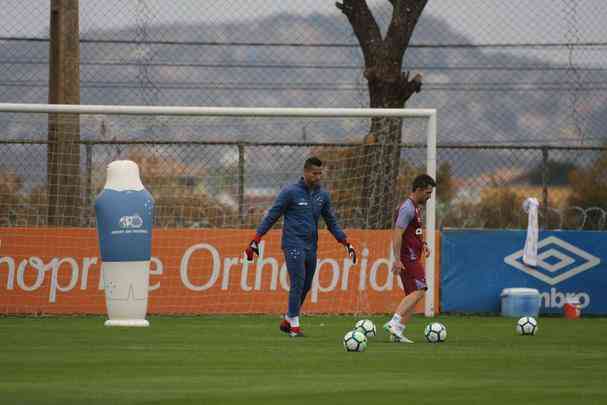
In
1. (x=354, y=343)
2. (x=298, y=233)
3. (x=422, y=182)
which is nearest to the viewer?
(x=354, y=343)

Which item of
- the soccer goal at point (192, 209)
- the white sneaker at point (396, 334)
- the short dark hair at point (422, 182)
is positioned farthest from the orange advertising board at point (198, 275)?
the white sneaker at point (396, 334)

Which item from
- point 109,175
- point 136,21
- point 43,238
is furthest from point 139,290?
point 136,21

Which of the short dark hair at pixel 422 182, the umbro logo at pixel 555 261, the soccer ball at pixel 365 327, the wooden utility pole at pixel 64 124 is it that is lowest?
the soccer ball at pixel 365 327

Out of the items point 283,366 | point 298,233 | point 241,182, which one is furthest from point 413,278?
point 241,182

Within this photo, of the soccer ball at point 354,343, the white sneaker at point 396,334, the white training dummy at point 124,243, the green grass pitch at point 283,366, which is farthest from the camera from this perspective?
the white training dummy at point 124,243

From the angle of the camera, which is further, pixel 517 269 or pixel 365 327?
pixel 517 269

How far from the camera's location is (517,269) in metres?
21.8

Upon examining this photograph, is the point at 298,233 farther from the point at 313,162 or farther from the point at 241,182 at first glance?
the point at 241,182

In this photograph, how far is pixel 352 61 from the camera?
79.1 m

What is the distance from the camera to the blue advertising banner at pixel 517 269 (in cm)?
2167

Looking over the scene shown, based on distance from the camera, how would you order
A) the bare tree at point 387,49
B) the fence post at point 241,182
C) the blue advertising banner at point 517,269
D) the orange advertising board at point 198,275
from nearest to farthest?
1. the orange advertising board at point 198,275
2. the fence post at point 241,182
3. the blue advertising banner at point 517,269
4. the bare tree at point 387,49

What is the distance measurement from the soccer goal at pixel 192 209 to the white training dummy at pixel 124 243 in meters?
2.04

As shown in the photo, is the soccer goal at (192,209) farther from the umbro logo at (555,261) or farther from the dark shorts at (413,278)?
the dark shorts at (413,278)

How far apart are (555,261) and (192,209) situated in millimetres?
5957
